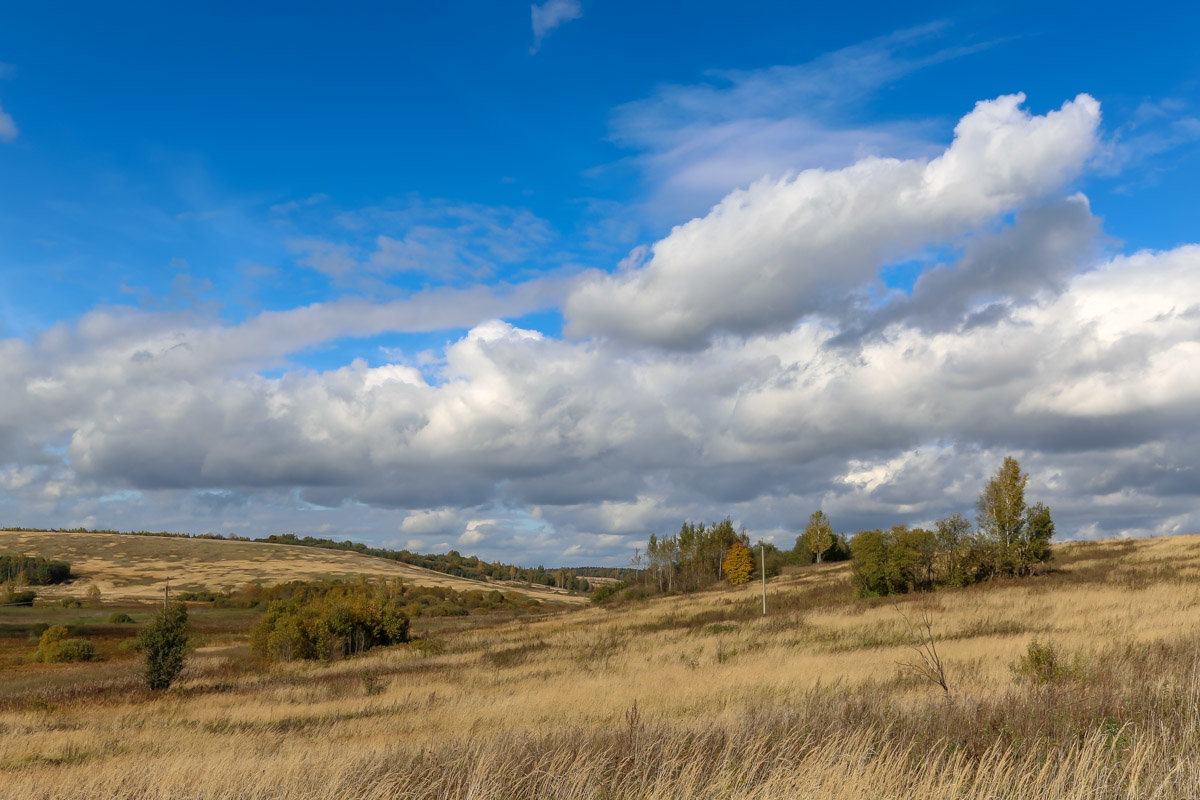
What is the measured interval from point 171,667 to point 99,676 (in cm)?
1419

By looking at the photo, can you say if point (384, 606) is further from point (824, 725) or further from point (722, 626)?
point (824, 725)

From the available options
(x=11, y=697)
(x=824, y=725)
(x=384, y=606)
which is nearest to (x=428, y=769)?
(x=824, y=725)

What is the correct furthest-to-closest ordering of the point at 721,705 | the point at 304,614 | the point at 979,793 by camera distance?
the point at 304,614 → the point at 721,705 → the point at 979,793

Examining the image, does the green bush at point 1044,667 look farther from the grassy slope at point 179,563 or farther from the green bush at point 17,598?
the grassy slope at point 179,563

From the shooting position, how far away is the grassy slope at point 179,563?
408 feet

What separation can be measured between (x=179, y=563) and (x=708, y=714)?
534 ft

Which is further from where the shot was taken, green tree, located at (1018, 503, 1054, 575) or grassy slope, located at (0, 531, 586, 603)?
grassy slope, located at (0, 531, 586, 603)

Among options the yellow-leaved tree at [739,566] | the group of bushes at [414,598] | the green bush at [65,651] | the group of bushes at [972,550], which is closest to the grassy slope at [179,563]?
the group of bushes at [414,598]

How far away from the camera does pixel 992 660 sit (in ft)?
57.9

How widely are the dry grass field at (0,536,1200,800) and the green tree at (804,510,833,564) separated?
6115 cm

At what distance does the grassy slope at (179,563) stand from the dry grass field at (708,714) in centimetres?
9523

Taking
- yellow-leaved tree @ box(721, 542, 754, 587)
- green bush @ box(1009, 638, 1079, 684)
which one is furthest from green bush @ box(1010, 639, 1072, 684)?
yellow-leaved tree @ box(721, 542, 754, 587)

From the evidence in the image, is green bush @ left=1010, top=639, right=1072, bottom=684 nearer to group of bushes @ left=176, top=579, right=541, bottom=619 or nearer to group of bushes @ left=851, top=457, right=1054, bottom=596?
group of bushes @ left=851, top=457, right=1054, bottom=596

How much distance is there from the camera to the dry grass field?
22.3ft
